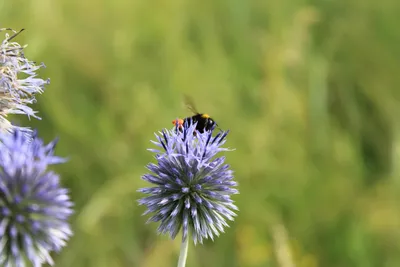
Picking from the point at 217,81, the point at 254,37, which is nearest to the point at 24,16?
the point at 217,81

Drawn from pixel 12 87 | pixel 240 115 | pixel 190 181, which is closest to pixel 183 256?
pixel 190 181

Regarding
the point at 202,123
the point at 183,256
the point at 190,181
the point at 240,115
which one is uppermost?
the point at 240,115

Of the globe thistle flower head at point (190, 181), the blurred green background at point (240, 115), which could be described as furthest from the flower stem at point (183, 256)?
the blurred green background at point (240, 115)

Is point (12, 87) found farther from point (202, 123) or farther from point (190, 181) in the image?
point (202, 123)

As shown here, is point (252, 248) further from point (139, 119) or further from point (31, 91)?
point (31, 91)

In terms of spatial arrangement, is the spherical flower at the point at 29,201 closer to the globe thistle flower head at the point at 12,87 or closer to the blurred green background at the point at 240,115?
the globe thistle flower head at the point at 12,87
